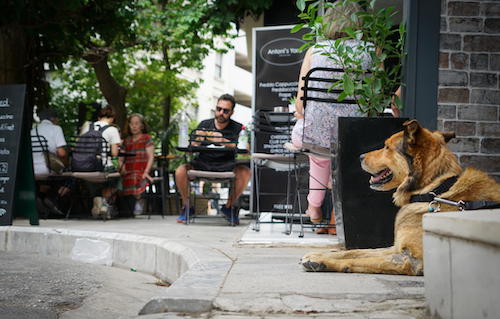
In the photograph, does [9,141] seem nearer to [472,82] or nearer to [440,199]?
[472,82]

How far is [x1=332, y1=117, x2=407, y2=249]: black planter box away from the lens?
13.9ft

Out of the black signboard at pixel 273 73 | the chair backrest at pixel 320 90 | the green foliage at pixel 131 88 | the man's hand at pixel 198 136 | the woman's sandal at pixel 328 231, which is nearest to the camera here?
the chair backrest at pixel 320 90

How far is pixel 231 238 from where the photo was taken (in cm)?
652

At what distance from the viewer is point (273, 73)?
10062mm

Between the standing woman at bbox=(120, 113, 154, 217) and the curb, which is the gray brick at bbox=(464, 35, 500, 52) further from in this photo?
the standing woman at bbox=(120, 113, 154, 217)

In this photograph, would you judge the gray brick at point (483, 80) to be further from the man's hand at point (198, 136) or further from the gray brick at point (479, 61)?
the man's hand at point (198, 136)

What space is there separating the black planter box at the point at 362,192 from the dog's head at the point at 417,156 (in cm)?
44

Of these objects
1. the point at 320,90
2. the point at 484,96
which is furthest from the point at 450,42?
the point at 320,90

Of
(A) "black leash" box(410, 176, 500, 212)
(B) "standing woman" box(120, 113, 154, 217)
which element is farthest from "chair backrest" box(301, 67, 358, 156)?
(B) "standing woman" box(120, 113, 154, 217)

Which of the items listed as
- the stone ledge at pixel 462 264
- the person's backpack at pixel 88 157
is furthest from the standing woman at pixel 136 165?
the stone ledge at pixel 462 264

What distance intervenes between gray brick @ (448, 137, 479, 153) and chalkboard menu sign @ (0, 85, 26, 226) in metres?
4.98

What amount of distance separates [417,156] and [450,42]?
1394 mm

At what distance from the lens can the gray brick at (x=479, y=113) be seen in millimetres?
4547

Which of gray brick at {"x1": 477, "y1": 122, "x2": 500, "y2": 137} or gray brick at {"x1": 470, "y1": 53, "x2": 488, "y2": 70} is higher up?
gray brick at {"x1": 470, "y1": 53, "x2": 488, "y2": 70}
